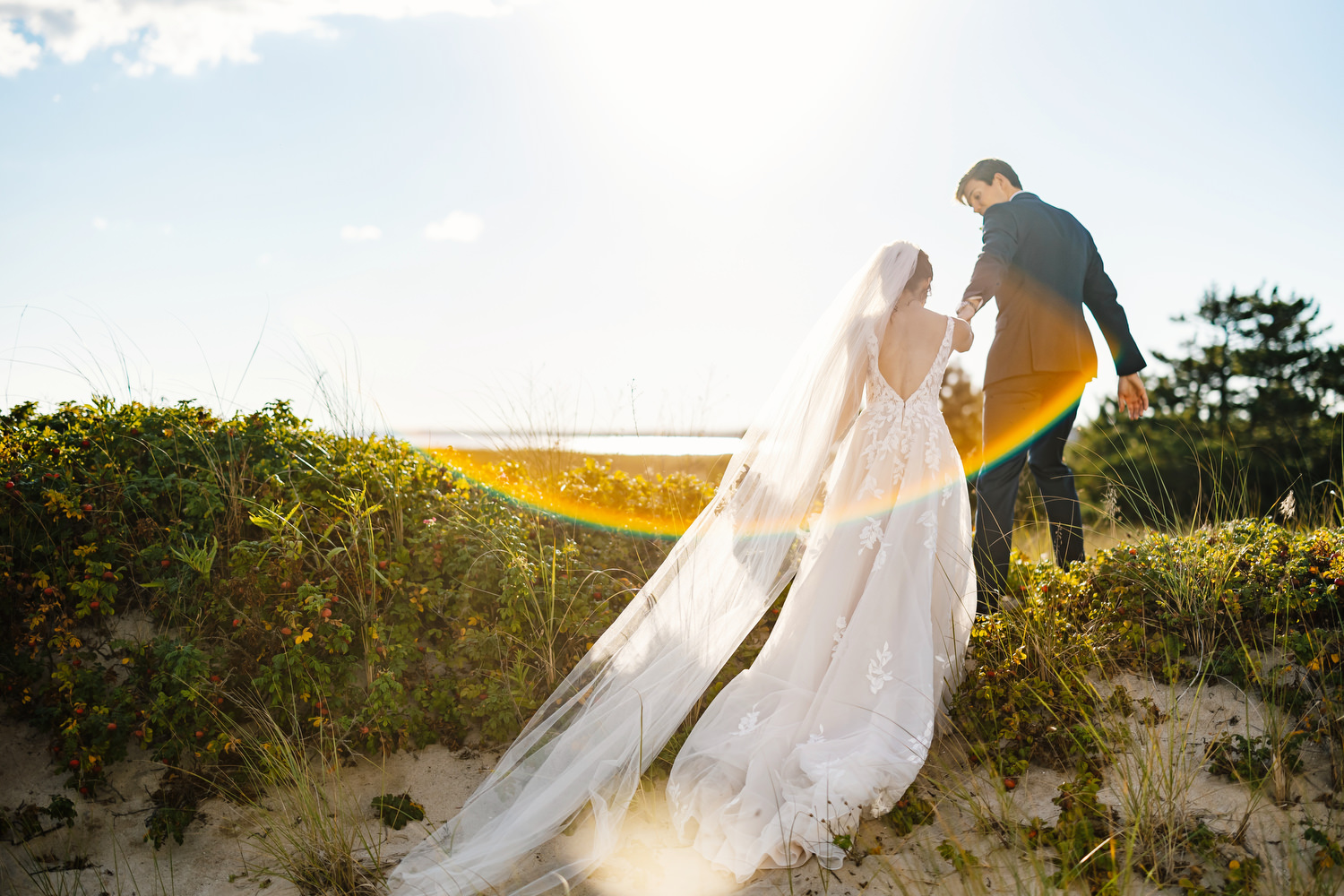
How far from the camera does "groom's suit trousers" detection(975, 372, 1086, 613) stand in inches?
175

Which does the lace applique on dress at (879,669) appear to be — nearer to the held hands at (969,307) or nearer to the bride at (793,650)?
the bride at (793,650)

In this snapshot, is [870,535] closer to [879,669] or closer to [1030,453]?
[879,669]

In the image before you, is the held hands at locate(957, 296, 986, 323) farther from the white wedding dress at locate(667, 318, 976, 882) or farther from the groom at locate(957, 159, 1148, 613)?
the white wedding dress at locate(667, 318, 976, 882)

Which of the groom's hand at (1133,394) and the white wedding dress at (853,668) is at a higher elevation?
the groom's hand at (1133,394)

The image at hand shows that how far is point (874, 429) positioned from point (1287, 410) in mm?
17402

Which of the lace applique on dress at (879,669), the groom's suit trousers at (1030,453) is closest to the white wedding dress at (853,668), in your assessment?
the lace applique on dress at (879,669)

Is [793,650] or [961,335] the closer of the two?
[793,650]

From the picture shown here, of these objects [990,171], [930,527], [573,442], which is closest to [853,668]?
[930,527]

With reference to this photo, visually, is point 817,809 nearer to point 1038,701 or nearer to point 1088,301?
point 1038,701

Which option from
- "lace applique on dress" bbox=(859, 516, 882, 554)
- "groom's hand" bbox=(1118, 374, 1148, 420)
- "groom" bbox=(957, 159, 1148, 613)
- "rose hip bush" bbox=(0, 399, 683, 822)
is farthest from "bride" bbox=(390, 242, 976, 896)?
"groom's hand" bbox=(1118, 374, 1148, 420)

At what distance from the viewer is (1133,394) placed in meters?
4.96

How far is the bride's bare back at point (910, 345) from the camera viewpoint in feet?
12.4

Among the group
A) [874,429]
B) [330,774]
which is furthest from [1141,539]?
[330,774]

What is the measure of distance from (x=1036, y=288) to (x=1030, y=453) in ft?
3.44
